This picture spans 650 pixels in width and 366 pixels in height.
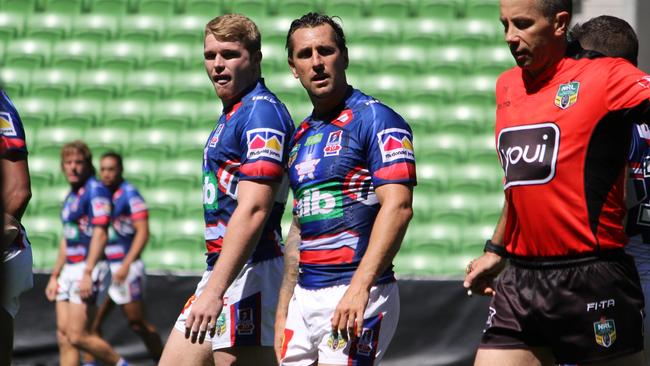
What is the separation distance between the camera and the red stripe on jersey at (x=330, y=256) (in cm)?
458

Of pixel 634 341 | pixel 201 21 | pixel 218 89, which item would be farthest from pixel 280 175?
pixel 201 21

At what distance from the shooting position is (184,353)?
5066 mm

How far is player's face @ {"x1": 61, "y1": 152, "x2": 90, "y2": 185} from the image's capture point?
34.8 feet

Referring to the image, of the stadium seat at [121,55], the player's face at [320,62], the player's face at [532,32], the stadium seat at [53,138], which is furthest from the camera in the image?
the stadium seat at [121,55]

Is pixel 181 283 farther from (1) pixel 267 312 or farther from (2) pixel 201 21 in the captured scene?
(1) pixel 267 312

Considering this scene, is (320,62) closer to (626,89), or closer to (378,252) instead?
(378,252)

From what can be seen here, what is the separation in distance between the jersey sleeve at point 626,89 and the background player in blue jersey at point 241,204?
1548 millimetres

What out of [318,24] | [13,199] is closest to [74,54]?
[13,199]

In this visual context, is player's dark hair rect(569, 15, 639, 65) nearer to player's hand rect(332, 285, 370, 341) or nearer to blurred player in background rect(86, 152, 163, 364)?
player's hand rect(332, 285, 370, 341)

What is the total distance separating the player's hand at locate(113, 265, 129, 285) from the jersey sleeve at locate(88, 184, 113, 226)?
0.46m

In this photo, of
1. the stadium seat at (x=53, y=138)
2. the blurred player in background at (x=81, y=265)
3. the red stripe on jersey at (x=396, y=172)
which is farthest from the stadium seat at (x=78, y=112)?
the red stripe on jersey at (x=396, y=172)

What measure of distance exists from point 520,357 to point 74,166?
7.24m

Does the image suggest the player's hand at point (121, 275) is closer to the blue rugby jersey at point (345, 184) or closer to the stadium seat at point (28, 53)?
the stadium seat at point (28, 53)

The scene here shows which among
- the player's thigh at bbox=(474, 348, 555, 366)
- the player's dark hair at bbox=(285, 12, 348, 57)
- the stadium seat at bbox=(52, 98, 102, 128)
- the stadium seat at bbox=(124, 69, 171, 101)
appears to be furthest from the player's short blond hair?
the stadium seat at bbox=(52, 98, 102, 128)
